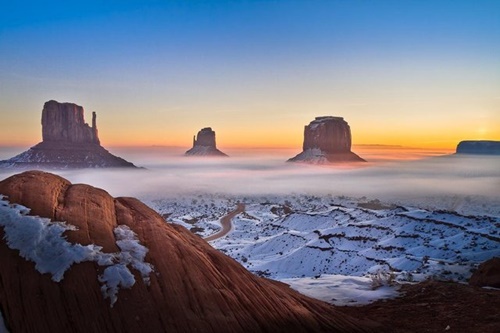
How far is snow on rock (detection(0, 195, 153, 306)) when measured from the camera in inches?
337

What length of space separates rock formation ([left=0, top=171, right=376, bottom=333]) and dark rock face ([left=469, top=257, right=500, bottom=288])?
10.9 m

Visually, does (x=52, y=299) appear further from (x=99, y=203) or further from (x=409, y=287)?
(x=409, y=287)

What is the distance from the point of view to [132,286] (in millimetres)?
8680

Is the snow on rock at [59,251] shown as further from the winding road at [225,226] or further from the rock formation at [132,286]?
the winding road at [225,226]

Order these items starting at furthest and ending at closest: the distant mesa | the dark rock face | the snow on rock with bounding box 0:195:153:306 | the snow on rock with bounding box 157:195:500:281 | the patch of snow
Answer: the distant mesa, the snow on rock with bounding box 157:195:500:281, the dark rock face, the patch of snow, the snow on rock with bounding box 0:195:153:306

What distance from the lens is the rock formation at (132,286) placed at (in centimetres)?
797

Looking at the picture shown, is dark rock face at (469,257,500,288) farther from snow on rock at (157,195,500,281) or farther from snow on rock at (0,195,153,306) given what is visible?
snow on rock at (157,195,500,281)

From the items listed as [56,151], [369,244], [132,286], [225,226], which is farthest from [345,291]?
[56,151]

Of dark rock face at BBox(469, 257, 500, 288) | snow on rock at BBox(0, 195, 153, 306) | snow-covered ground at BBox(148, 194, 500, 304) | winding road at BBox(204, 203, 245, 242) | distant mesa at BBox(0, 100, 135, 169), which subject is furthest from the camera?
distant mesa at BBox(0, 100, 135, 169)

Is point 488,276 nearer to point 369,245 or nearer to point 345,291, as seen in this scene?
point 345,291

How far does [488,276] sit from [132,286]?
18462 millimetres

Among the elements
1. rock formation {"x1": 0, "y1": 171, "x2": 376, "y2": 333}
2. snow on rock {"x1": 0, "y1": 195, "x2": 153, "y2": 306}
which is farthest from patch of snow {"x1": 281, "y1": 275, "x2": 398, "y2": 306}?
snow on rock {"x1": 0, "y1": 195, "x2": 153, "y2": 306}

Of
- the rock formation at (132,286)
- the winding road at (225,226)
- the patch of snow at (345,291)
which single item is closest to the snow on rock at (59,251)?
the rock formation at (132,286)

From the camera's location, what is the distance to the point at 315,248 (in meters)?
58.8
